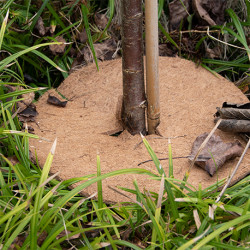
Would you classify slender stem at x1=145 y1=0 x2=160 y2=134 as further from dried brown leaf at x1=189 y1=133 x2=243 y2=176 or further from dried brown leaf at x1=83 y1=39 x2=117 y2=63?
dried brown leaf at x1=83 y1=39 x2=117 y2=63

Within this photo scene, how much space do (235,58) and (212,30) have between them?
0.32 meters

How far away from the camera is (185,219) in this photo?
132cm

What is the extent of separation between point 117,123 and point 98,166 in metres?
0.58

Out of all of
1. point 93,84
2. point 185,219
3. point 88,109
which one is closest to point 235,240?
point 185,219

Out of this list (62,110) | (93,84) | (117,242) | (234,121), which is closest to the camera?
(117,242)

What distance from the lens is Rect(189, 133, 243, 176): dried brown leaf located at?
61.3 inches

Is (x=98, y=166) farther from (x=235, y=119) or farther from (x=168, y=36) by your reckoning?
(x=168, y=36)

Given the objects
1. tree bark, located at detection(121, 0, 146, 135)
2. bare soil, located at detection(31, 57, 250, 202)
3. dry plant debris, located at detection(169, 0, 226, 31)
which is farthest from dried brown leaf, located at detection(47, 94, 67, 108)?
dry plant debris, located at detection(169, 0, 226, 31)

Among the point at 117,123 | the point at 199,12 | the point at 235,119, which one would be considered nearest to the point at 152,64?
the point at 117,123

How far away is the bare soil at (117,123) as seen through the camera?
5.23ft

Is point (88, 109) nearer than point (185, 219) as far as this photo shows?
No

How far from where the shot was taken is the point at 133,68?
1.74m

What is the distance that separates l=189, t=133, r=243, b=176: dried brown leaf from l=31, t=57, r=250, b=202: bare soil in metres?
0.03

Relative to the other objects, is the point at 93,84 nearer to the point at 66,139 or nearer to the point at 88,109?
the point at 88,109
